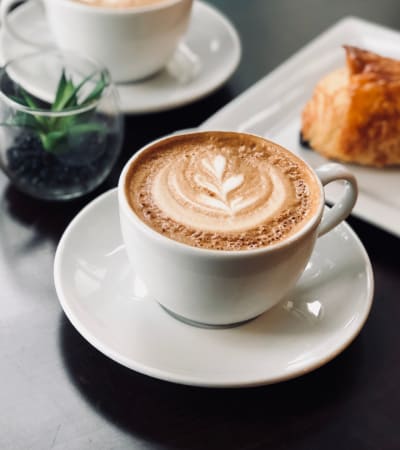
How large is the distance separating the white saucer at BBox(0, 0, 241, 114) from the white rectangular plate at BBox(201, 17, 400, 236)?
9 centimetres

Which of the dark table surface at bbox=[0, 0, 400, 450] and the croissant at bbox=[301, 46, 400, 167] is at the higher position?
the croissant at bbox=[301, 46, 400, 167]

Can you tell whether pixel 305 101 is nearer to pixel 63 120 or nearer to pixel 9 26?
pixel 63 120

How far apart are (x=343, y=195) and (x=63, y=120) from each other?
430 millimetres

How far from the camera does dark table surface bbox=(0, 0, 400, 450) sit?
30.3 inches

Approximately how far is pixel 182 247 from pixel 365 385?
11.4 inches

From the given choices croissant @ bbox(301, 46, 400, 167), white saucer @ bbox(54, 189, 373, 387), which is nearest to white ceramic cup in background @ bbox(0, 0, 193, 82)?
croissant @ bbox(301, 46, 400, 167)

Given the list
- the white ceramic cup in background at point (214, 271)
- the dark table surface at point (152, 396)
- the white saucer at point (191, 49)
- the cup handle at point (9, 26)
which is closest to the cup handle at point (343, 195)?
the white ceramic cup in background at point (214, 271)

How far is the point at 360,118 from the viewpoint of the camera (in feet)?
3.92

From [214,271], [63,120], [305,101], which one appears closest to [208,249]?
[214,271]

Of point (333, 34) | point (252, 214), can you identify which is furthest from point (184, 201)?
point (333, 34)

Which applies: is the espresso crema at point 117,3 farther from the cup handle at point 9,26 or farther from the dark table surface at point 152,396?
the dark table surface at point 152,396

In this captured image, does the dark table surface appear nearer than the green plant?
Yes

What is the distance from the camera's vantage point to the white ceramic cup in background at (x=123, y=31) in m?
1.21

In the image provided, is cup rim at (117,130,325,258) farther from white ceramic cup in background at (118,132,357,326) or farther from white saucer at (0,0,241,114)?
white saucer at (0,0,241,114)
